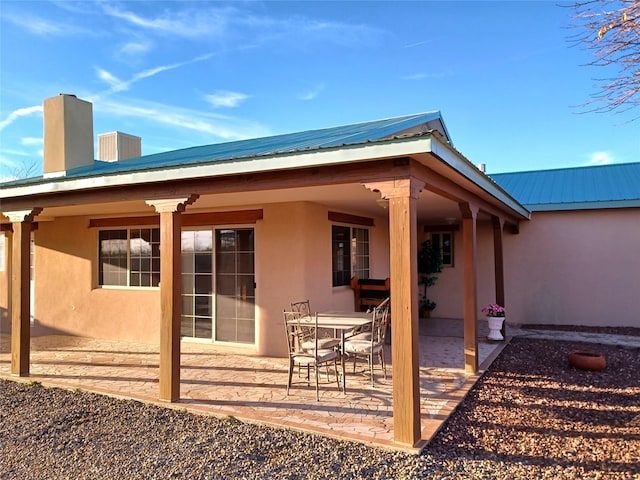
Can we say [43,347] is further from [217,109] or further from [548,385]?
[217,109]

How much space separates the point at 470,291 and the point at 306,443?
325cm

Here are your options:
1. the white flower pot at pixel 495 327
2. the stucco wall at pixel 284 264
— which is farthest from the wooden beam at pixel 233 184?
the white flower pot at pixel 495 327

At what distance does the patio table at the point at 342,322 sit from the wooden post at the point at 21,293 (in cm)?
379

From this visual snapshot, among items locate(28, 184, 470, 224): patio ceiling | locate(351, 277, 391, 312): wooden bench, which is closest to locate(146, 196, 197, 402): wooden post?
locate(28, 184, 470, 224): patio ceiling

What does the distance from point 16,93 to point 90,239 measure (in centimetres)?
613

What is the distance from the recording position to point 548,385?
5566 millimetres

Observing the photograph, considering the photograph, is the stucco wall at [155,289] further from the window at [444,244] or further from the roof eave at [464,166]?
the roof eave at [464,166]

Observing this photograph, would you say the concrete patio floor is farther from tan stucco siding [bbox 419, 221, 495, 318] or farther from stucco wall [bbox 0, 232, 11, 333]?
tan stucco siding [bbox 419, 221, 495, 318]

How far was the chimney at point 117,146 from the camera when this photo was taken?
11445mm

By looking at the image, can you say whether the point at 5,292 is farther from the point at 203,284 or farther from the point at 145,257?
the point at 203,284

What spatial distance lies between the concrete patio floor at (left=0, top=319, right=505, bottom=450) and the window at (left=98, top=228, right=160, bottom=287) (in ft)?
4.02

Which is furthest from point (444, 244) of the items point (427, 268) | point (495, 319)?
point (495, 319)

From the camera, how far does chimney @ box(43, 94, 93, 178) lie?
26.7 ft

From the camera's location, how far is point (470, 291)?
6.01 m
